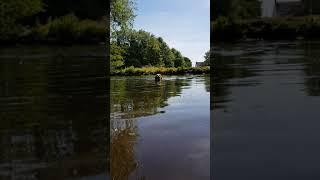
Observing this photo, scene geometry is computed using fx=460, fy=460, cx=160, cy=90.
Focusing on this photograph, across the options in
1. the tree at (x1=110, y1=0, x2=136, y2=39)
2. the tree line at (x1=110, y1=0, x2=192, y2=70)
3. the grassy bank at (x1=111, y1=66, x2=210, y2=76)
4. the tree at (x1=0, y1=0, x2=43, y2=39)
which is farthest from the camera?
the tree at (x1=110, y1=0, x2=136, y2=39)

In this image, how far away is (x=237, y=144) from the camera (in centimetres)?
398

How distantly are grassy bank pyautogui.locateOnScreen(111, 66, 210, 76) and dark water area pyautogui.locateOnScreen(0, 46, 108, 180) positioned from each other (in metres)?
3.10

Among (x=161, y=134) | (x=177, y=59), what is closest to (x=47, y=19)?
(x=161, y=134)

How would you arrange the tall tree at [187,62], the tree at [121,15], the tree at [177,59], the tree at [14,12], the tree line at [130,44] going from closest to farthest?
the tree at [14,12]
the tall tree at [187,62]
the tree at [177,59]
the tree line at [130,44]
the tree at [121,15]

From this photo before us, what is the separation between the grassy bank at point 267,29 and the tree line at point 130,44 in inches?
159

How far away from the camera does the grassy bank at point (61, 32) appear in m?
4.30

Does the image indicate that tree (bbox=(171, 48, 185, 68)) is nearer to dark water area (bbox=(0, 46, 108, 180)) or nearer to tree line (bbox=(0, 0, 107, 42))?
tree line (bbox=(0, 0, 107, 42))

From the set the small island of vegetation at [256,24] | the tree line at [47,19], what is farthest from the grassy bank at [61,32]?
the small island of vegetation at [256,24]

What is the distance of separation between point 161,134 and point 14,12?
2151 mm

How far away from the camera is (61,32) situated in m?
4.38

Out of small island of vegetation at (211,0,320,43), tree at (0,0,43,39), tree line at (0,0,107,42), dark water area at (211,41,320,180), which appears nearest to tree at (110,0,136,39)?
tree line at (0,0,107,42)

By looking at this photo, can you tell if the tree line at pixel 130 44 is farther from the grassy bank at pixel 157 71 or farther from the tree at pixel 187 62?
the grassy bank at pixel 157 71

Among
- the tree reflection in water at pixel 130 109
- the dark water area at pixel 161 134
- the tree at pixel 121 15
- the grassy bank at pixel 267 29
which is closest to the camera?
the grassy bank at pixel 267 29

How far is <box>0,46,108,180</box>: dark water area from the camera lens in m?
4.07
